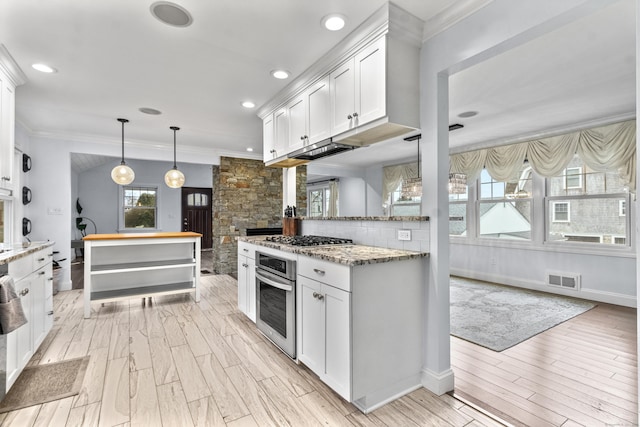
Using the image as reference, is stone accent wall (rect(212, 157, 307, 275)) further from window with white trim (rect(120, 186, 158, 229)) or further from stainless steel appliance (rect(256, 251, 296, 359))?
window with white trim (rect(120, 186, 158, 229))

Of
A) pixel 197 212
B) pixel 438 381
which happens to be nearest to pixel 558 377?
pixel 438 381

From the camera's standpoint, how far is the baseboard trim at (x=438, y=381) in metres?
2.07

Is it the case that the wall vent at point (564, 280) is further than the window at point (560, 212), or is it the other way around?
the window at point (560, 212)

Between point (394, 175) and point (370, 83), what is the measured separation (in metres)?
5.10

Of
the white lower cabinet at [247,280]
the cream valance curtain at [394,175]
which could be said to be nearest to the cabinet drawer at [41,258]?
the white lower cabinet at [247,280]

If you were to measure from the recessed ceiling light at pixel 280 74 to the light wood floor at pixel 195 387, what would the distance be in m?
2.45

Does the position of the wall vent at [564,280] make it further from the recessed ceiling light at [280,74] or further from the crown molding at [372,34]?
the recessed ceiling light at [280,74]

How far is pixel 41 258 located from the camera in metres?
2.68

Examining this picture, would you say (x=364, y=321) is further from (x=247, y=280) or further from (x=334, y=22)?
(x=334, y=22)

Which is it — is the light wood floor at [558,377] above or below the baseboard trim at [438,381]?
below

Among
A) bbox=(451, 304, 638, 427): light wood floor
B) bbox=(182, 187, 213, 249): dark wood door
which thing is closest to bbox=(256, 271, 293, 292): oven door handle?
bbox=(451, 304, 638, 427): light wood floor

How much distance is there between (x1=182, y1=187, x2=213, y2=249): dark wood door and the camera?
32.2ft

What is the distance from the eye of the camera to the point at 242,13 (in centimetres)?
205

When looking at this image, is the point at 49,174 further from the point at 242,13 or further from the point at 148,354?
the point at 242,13
